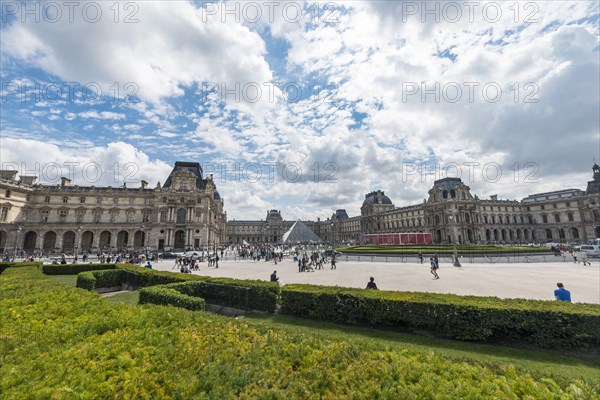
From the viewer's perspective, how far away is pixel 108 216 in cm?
5562

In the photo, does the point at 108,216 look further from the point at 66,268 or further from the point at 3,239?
the point at 66,268

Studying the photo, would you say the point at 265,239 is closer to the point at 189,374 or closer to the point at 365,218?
the point at 365,218

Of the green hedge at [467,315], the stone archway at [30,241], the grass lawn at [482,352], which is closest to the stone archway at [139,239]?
the stone archway at [30,241]

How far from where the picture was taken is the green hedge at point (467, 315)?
680 cm

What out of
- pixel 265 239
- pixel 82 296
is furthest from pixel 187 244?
pixel 265 239

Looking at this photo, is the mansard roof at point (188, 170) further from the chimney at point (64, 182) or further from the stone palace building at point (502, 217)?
the stone palace building at point (502, 217)

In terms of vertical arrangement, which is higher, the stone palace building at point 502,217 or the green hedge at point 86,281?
the stone palace building at point 502,217

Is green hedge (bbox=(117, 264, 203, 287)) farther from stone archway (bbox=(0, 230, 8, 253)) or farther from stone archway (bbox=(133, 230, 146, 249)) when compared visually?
stone archway (bbox=(0, 230, 8, 253))

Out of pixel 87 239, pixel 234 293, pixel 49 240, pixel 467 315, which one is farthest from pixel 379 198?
pixel 467 315

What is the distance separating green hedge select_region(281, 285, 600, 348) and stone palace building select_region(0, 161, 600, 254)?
2342cm

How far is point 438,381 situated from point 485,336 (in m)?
5.72

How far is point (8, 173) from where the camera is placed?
53188 mm

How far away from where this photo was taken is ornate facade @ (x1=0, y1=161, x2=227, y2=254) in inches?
1992

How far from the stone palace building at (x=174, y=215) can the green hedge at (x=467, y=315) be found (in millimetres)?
23421
